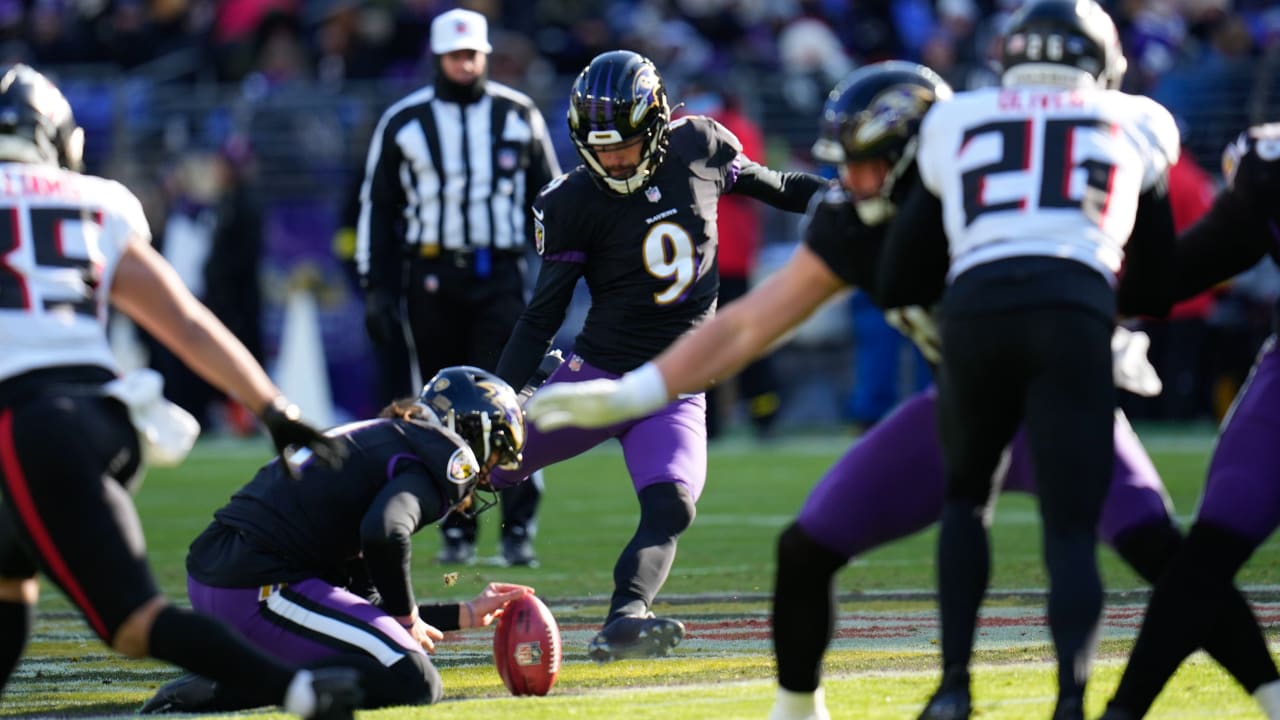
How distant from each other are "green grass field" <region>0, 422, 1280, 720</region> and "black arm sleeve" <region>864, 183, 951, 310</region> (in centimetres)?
101

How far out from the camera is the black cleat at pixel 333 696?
408cm

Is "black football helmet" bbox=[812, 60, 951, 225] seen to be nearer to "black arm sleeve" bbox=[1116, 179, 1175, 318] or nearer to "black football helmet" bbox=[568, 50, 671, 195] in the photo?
"black arm sleeve" bbox=[1116, 179, 1175, 318]

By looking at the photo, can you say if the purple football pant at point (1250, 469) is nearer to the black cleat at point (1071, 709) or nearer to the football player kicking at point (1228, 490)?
the football player kicking at point (1228, 490)

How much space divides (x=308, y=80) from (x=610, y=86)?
1124cm

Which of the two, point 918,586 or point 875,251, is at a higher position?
point 875,251

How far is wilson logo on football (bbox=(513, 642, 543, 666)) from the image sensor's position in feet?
16.7

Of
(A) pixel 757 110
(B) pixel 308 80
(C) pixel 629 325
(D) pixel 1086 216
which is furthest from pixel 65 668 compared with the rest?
(B) pixel 308 80

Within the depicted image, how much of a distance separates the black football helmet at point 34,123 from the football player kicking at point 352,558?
976 mm

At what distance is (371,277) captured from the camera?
8.62 metres

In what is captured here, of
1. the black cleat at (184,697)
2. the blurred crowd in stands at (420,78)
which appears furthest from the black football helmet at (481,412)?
the blurred crowd in stands at (420,78)

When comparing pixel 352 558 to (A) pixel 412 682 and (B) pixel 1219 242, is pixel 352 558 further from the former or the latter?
(B) pixel 1219 242

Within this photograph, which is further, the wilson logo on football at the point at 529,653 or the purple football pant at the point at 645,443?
the purple football pant at the point at 645,443

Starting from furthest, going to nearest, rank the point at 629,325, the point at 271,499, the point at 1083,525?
the point at 629,325, the point at 271,499, the point at 1083,525

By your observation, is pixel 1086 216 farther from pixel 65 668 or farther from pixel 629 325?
pixel 65 668
